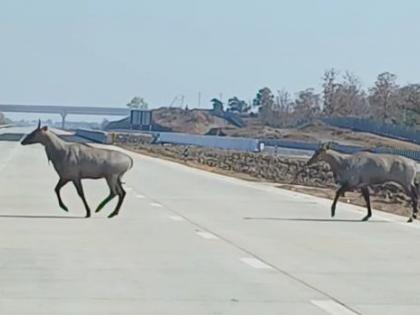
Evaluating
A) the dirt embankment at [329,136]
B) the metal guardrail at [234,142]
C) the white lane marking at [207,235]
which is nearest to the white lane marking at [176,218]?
the white lane marking at [207,235]

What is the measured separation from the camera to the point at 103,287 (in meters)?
12.7

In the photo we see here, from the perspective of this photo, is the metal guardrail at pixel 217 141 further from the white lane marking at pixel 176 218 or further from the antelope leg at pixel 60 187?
the white lane marking at pixel 176 218

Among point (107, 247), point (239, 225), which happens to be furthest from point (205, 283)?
point (239, 225)

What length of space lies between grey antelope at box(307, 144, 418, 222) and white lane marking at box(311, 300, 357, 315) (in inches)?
503

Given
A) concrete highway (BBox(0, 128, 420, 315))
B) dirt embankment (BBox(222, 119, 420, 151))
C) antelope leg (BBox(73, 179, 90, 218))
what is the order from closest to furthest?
concrete highway (BBox(0, 128, 420, 315)), antelope leg (BBox(73, 179, 90, 218)), dirt embankment (BBox(222, 119, 420, 151))

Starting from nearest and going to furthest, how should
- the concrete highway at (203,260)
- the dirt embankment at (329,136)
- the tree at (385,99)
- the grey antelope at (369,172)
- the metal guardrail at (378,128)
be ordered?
the concrete highway at (203,260)
the grey antelope at (369,172)
the dirt embankment at (329,136)
the metal guardrail at (378,128)
the tree at (385,99)

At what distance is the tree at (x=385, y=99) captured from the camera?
14505 cm

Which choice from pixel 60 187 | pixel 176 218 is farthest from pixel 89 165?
pixel 176 218

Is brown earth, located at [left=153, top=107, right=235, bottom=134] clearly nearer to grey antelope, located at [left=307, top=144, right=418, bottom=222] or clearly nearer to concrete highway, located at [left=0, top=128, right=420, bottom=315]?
grey antelope, located at [left=307, top=144, right=418, bottom=222]

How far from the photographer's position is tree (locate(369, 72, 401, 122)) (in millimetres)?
145050

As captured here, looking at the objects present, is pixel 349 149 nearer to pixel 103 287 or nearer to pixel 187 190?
pixel 187 190

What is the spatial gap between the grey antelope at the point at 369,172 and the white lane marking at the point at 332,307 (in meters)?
12.8

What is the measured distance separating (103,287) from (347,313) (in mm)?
2851

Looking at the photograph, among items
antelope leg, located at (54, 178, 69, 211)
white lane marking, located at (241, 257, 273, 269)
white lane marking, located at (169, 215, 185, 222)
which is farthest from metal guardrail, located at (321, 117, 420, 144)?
white lane marking, located at (241, 257, 273, 269)
